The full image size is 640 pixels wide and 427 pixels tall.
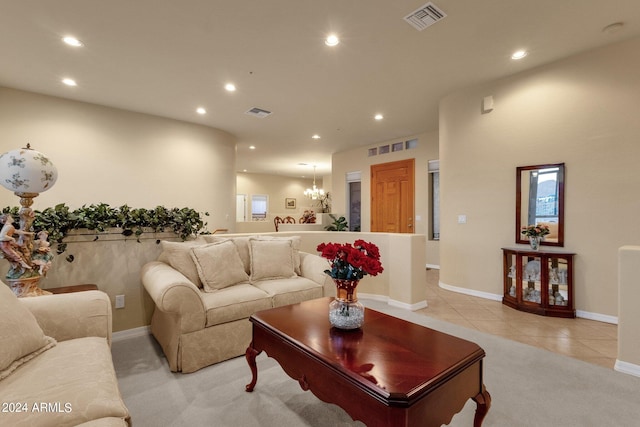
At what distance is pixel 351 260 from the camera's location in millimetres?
1477

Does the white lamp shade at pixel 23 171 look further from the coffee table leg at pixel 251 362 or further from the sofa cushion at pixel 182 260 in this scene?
the coffee table leg at pixel 251 362

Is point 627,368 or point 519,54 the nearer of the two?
point 627,368

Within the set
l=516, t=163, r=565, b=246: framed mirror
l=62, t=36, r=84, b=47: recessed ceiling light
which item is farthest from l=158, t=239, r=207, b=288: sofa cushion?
l=516, t=163, r=565, b=246: framed mirror

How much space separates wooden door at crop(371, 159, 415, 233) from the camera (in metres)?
6.27

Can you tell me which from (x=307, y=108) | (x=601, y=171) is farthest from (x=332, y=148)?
(x=601, y=171)

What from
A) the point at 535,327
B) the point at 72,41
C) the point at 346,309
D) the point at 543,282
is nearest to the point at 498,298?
the point at 543,282

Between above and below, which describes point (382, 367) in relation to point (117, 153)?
below

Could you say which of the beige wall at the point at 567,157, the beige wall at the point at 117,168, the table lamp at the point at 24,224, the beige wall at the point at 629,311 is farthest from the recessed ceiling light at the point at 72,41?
the beige wall at the point at 629,311

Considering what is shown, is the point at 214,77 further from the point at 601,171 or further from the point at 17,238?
the point at 601,171

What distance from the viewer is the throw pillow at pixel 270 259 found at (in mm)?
2834

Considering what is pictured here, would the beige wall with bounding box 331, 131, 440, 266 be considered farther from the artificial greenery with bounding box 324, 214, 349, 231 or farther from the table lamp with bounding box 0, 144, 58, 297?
the table lamp with bounding box 0, 144, 58, 297

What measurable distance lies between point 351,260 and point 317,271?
4.91ft

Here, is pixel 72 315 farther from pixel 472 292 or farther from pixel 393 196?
pixel 393 196

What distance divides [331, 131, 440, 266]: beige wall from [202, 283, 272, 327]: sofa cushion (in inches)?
169
